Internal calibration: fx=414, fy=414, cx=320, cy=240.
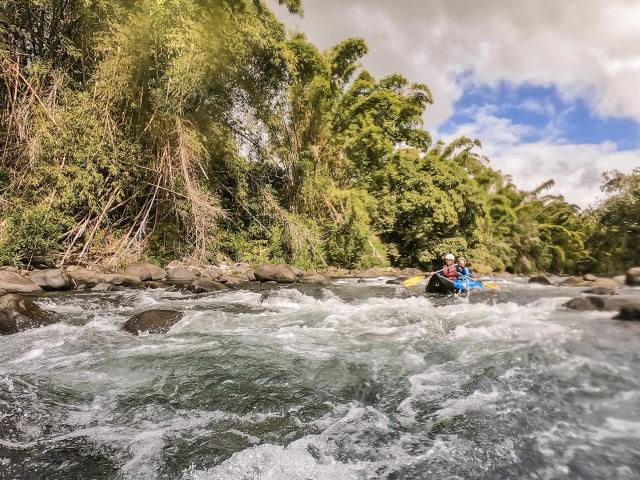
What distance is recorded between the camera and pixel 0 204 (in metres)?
10.1

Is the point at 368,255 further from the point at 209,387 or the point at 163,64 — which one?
the point at 209,387

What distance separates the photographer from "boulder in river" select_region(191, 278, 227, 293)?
938 centimetres

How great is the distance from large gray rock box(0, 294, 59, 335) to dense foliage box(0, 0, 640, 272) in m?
4.68

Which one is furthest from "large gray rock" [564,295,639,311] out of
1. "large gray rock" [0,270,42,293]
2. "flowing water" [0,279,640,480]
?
"large gray rock" [0,270,42,293]

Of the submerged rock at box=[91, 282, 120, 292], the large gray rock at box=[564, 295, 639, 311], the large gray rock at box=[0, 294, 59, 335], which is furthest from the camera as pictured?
the submerged rock at box=[91, 282, 120, 292]

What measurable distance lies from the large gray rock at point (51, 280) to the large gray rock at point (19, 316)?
9.63 feet

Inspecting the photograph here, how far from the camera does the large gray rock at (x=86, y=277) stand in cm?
931

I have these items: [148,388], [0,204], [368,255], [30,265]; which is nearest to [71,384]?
[148,388]

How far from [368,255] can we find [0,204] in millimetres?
11106

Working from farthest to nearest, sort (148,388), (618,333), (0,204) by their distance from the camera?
(0,204)
(618,333)
(148,388)

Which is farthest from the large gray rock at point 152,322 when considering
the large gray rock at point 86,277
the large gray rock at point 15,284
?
the large gray rock at point 86,277

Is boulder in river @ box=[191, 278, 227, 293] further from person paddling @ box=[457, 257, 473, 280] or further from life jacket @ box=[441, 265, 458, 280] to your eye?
person paddling @ box=[457, 257, 473, 280]

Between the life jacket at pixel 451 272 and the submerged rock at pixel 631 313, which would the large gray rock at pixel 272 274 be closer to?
the life jacket at pixel 451 272

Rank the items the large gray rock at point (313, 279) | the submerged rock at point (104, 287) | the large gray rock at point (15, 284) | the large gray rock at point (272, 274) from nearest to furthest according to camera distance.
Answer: the large gray rock at point (15, 284), the submerged rock at point (104, 287), the large gray rock at point (272, 274), the large gray rock at point (313, 279)
